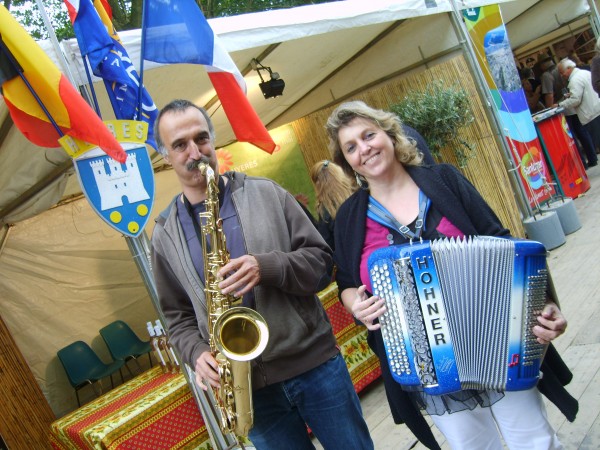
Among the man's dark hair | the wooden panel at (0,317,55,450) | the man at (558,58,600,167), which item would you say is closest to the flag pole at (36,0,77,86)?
the man's dark hair

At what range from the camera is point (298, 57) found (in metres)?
6.04

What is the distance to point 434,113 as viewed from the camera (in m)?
5.82

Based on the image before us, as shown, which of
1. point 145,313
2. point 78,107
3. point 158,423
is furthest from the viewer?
point 145,313

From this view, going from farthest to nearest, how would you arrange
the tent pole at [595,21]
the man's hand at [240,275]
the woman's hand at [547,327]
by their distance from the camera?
the tent pole at [595,21], the man's hand at [240,275], the woman's hand at [547,327]

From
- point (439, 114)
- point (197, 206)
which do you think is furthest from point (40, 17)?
point (197, 206)

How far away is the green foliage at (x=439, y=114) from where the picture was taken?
5820 millimetres

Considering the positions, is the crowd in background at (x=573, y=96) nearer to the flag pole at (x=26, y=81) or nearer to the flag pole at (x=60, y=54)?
the flag pole at (x=60, y=54)

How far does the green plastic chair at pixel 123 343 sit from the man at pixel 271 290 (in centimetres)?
454

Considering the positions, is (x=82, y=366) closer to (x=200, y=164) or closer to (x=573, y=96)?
(x=200, y=164)

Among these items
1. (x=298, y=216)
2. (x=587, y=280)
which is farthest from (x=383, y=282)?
(x=587, y=280)

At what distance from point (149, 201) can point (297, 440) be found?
1692mm

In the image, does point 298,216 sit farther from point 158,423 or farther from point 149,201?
point 158,423

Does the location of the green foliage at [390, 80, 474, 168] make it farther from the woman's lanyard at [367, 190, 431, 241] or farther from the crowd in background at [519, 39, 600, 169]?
the woman's lanyard at [367, 190, 431, 241]

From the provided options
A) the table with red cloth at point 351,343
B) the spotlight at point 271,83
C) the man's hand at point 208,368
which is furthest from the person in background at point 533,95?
the man's hand at point 208,368
